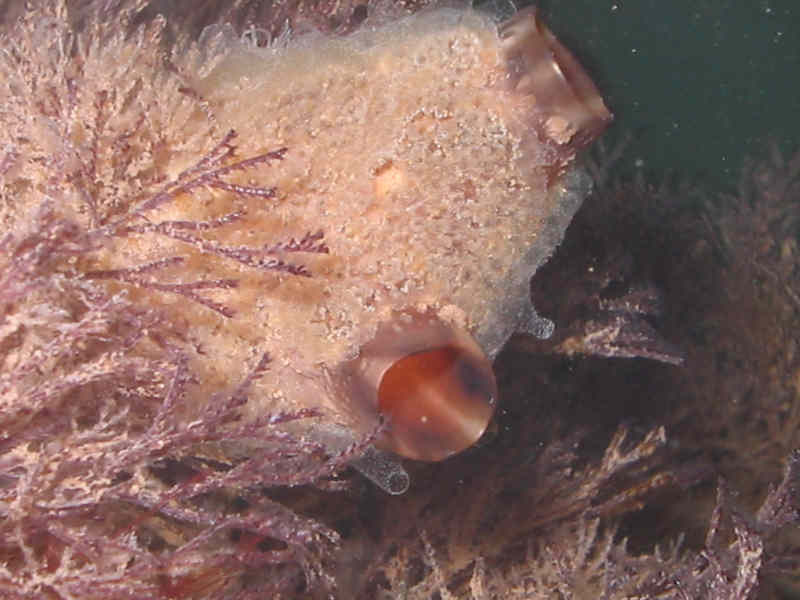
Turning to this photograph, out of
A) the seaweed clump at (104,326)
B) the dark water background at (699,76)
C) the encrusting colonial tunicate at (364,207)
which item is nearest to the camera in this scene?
the seaweed clump at (104,326)

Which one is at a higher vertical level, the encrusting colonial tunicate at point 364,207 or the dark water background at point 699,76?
the encrusting colonial tunicate at point 364,207

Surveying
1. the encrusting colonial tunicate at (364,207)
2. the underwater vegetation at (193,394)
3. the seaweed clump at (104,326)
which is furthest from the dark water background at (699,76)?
the seaweed clump at (104,326)

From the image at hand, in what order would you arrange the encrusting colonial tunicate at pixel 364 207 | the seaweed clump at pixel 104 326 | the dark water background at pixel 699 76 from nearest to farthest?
the seaweed clump at pixel 104 326
the encrusting colonial tunicate at pixel 364 207
the dark water background at pixel 699 76

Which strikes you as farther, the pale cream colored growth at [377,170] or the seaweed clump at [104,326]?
the pale cream colored growth at [377,170]

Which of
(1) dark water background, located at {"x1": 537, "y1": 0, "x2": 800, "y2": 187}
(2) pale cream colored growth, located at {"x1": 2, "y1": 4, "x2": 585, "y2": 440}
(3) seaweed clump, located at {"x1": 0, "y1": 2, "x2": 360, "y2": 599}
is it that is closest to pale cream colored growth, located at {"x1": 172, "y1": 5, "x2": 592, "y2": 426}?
(2) pale cream colored growth, located at {"x1": 2, "y1": 4, "x2": 585, "y2": 440}

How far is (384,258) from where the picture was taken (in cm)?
209

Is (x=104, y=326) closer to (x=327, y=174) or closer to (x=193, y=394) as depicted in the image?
(x=193, y=394)

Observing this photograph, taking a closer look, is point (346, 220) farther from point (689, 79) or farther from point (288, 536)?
point (689, 79)

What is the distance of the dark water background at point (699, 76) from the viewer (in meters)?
13.1

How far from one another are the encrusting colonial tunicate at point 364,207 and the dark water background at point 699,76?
1129 cm

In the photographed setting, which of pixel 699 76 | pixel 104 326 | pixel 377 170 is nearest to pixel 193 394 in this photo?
pixel 104 326

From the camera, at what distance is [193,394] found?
2.10 meters

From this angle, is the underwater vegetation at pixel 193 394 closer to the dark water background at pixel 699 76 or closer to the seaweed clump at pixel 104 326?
the seaweed clump at pixel 104 326

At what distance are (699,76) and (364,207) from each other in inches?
546
